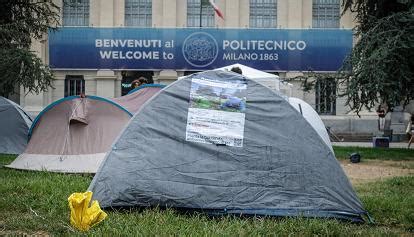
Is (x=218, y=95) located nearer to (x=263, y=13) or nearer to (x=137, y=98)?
(x=137, y=98)

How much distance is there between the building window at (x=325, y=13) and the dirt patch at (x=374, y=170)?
20135 mm

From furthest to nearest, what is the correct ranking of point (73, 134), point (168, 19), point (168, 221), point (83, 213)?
point (168, 19), point (73, 134), point (168, 221), point (83, 213)

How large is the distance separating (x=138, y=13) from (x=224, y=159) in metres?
29.0

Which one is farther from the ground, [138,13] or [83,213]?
[138,13]

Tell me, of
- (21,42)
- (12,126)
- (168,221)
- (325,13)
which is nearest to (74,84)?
(325,13)

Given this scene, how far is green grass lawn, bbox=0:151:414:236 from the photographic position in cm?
535

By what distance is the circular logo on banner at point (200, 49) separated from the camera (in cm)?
3052

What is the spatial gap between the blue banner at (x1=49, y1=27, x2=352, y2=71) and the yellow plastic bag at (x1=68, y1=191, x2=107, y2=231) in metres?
25.4

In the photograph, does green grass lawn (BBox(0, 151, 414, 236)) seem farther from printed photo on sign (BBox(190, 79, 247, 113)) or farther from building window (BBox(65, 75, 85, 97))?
building window (BBox(65, 75, 85, 97))

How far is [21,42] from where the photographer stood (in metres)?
14.2

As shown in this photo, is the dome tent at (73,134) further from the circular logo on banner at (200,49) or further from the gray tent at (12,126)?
the circular logo on banner at (200,49)

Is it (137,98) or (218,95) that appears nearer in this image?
(218,95)

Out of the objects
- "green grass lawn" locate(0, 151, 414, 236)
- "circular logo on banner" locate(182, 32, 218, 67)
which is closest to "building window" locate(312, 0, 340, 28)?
"circular logo on banner" locate(182, 32, 218, 67)

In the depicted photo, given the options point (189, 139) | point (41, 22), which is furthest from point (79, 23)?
point (189, 139)
